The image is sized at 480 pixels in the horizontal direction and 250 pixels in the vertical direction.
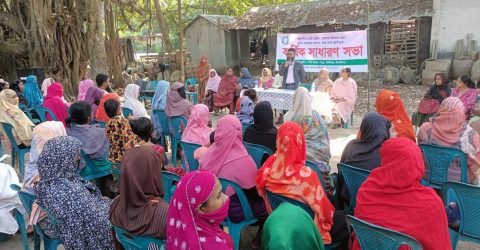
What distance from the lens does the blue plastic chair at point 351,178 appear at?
9.21 feet

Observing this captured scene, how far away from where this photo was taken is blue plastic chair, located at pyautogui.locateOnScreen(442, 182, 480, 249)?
7.89ft

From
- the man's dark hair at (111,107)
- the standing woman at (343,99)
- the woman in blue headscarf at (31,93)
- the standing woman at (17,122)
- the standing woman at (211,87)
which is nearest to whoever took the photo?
the man's dark hair at (111,107)

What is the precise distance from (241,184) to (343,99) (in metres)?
5.07

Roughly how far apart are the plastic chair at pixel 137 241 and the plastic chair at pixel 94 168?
174cm

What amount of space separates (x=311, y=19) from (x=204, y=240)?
14.2 metres

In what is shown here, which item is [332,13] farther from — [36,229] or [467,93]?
[36,229]

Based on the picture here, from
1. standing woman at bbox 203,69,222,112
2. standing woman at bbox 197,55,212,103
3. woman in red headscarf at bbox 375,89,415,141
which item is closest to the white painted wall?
standing woman at bbox 197,55,212,103

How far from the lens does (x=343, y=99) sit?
24.7 ft

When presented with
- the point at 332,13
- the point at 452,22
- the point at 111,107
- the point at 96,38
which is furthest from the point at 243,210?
the point at 332,13

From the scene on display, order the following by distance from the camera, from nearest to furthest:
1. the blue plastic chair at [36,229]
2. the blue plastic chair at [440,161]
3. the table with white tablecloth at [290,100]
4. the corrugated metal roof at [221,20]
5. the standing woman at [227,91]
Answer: the blue plastic chair at [36,229]
the blue plastic chair at [440,161]
the table with white tablecloth at [290,100]
the standing woman at [227,91]
the corrugated metal roof at [221,20]

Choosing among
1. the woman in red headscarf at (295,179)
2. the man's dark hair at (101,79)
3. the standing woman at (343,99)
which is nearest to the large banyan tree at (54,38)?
the man's dark hair at (101,79)

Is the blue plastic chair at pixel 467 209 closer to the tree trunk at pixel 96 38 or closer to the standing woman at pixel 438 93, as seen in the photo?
the standing woman at pixel 438 93

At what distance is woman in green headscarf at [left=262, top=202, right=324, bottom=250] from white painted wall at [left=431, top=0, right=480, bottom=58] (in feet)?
41.8

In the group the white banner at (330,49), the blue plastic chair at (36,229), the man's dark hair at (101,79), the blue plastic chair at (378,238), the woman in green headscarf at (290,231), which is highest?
the white banner at (330,49)
